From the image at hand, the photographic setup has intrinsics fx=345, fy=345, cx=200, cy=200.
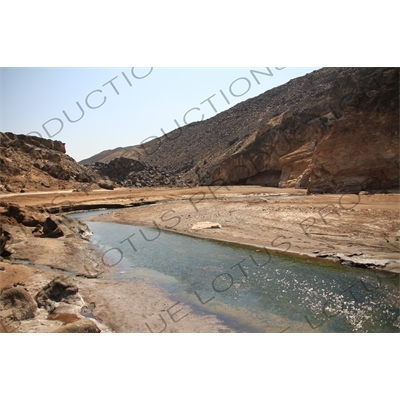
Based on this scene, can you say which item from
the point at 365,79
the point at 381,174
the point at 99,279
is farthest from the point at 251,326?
the point at 365,79

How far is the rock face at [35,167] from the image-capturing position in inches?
1420

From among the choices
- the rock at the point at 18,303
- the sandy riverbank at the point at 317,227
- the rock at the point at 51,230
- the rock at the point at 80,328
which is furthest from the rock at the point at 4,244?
the rock at the point at 80,328

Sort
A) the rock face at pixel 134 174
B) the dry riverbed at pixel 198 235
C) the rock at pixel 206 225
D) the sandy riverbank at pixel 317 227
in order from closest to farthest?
1. the dry riverbed at pixel 198 235
2. the sandy riverbank at pixel 317 227
3. the rock at pixel 206 225
4. the rock face at pixel 134 174

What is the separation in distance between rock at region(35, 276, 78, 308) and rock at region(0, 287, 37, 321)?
21.5 inches

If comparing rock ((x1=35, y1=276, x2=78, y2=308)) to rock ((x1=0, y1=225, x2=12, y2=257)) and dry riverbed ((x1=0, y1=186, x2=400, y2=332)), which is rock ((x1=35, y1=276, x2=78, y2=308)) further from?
rock ((x1=0, y1=225, x2=12, y2=257))

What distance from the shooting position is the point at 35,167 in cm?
4103

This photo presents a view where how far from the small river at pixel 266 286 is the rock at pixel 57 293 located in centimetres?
231

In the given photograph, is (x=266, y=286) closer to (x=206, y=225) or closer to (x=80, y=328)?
(x=80, y=328)

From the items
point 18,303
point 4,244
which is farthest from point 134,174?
point 18,303

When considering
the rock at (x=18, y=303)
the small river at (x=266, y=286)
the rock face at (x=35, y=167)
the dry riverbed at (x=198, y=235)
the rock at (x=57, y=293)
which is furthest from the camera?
the rock face at (x=35, y=167)

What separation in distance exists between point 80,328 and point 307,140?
35885mm

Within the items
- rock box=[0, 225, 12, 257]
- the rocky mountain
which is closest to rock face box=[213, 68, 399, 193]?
the rocky mountain

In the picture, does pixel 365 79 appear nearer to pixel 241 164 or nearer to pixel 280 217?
pixel 280 217

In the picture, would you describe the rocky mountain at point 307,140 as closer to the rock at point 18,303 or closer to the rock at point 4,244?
the rock at point 4,244
